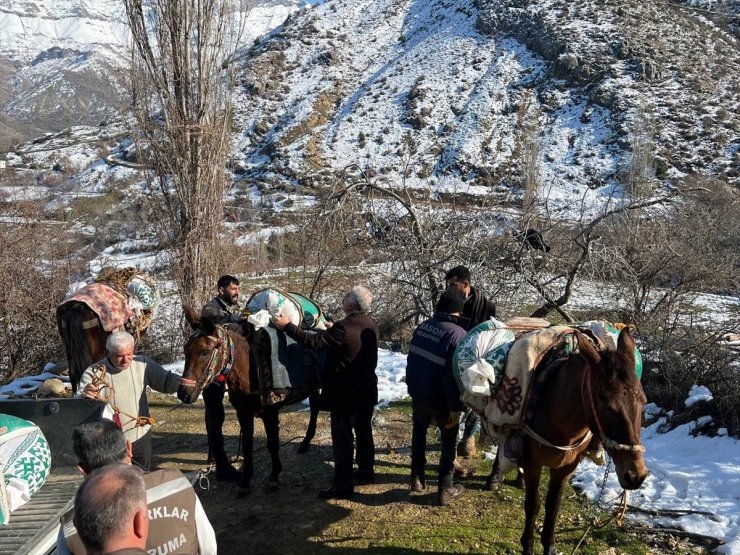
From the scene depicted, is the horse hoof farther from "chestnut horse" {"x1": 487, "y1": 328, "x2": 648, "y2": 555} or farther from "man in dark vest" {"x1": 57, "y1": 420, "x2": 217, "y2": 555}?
"man in dark vest" {"x1": 57, "y1": 420, "x2": 217, "y2": 555}

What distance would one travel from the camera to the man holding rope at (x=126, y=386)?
3748 millimetres

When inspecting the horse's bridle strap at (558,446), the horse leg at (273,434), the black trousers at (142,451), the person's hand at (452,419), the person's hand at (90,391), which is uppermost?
the person's hand at (90,391)

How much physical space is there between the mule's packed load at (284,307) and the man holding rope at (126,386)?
1.36 m

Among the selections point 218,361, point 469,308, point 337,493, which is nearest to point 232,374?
point 218,361

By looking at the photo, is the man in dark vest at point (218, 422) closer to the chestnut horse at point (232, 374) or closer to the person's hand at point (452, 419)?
the chestnut horse at point (232, 374)

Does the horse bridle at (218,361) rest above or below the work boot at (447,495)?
above

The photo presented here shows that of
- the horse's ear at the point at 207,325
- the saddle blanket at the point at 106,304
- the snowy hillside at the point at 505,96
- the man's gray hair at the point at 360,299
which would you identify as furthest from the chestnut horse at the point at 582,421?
the snowy hillside at the point at 505,96

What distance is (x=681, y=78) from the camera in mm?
44375

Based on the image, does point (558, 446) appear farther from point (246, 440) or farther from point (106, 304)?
point (106, 304)

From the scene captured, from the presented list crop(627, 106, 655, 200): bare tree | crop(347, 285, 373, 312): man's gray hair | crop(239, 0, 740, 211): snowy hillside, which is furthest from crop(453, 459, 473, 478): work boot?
crop(627, 106, 655, 200): bare tree

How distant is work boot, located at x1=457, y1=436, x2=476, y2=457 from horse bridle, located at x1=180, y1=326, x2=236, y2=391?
Answer: 9.17ft

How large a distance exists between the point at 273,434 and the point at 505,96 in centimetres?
5116

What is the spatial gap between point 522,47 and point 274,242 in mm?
48502

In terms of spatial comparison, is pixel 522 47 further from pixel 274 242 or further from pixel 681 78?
pixel 274 242
